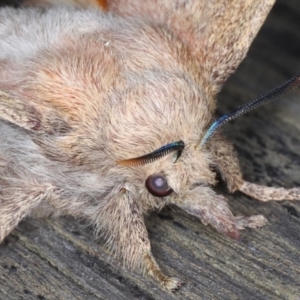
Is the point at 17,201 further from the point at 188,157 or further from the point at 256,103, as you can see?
the point at 256,103

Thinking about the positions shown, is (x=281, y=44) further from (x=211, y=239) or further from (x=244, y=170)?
(x=211, y=239)

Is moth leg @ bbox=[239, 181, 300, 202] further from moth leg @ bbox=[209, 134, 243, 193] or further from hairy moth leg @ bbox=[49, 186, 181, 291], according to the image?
hairy moth leg @ bbox=[49, 186, 181, 291]

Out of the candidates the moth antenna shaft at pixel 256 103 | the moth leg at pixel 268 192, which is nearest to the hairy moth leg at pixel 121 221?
the moth antenna shaft at pixel 256 103

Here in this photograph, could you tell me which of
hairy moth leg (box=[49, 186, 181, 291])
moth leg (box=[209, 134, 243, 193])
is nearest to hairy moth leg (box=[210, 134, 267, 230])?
moth leg (box=[209, 134, 243, 193])

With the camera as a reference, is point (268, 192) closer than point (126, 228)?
No

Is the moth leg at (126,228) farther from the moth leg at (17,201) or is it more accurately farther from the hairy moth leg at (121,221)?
the moth leg at (17,201)

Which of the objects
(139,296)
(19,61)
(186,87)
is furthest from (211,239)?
(19,61)

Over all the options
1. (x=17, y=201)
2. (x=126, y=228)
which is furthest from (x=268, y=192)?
(x=17, y=201)

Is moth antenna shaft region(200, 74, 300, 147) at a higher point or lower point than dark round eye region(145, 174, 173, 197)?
higher
